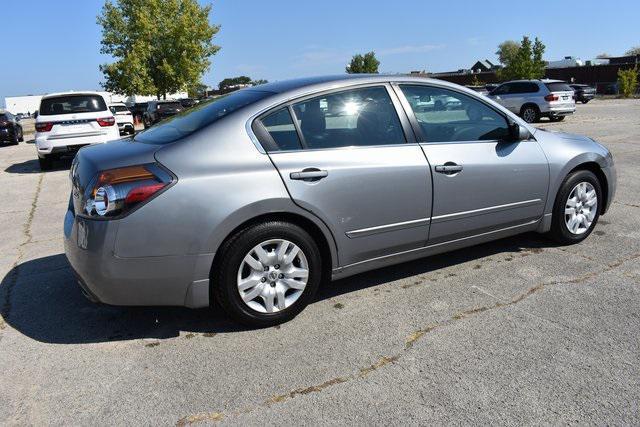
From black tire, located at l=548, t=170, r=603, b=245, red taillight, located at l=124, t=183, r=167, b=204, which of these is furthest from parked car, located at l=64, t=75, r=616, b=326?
black tire, located at l=548, t=170, r=603, b=245

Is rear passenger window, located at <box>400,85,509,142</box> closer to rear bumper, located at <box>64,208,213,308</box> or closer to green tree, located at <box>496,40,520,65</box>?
rear bumper, located at <box>64,208,213,308</box>

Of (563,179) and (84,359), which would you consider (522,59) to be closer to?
(563,179)

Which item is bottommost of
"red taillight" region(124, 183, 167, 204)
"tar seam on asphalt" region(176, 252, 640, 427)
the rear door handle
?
"tar seam on asphalt" region(176, 252, 640, 427)

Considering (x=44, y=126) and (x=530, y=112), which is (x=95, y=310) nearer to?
(x=44, y=126)

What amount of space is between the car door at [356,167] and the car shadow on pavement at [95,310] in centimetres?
55

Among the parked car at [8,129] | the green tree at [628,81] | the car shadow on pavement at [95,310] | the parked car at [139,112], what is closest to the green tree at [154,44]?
the parked car at [139,112]

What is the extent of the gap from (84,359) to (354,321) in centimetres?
166

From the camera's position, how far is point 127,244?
3.01 metres

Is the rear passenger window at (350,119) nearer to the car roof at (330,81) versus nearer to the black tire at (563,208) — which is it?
the car roof at (330,81)

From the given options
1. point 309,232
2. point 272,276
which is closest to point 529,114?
point 309,232

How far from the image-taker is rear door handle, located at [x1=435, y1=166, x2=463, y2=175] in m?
3.86

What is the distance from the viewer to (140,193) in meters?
3.02

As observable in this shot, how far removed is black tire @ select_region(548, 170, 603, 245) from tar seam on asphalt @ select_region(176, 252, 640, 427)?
0.49 m

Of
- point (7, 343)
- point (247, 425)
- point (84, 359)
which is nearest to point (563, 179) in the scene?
point (247, 425)
